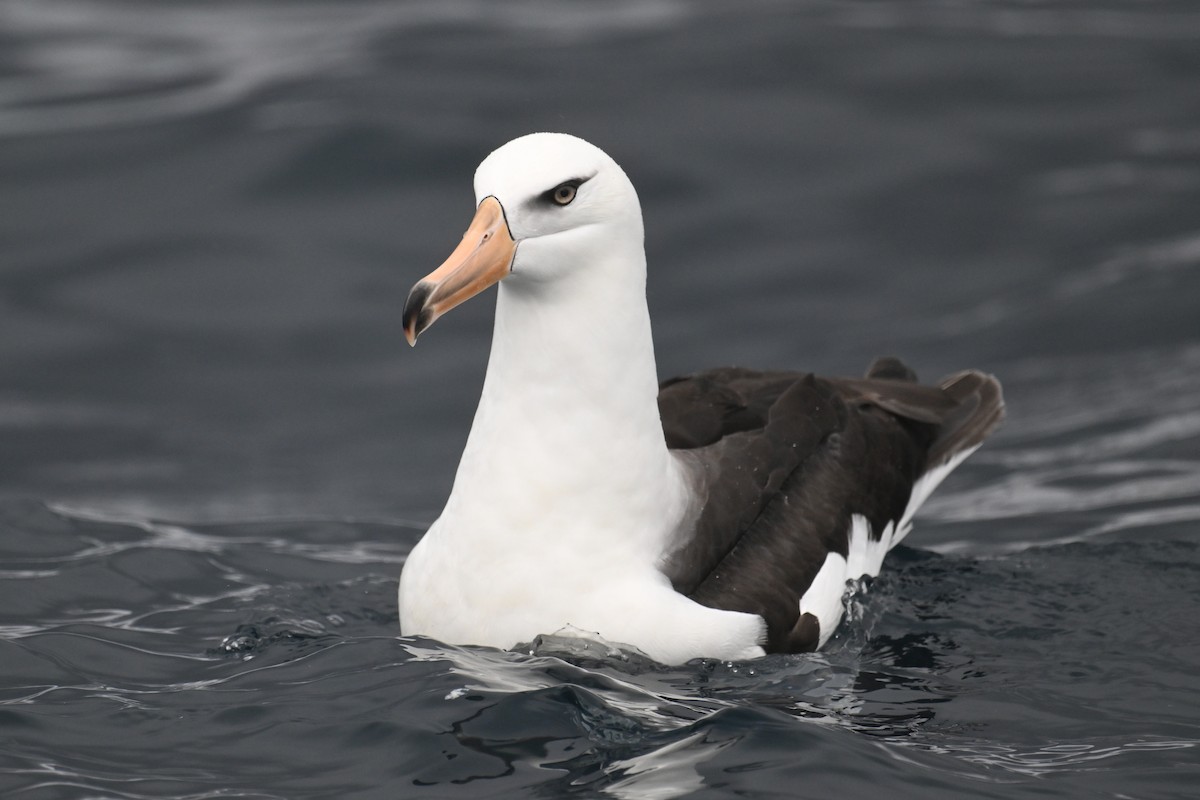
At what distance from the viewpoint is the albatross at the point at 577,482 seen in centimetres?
644

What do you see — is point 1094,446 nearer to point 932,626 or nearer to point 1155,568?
point 1155,568

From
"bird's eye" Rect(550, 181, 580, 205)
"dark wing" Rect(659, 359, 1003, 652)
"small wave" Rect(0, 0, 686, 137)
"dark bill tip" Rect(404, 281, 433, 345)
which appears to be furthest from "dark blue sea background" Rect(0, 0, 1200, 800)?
"bird's eye" Rect(550, 181, 580, 205)

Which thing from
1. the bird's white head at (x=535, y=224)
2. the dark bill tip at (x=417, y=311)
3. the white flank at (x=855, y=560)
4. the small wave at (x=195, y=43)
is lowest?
the white flank at (x=855, y=560)

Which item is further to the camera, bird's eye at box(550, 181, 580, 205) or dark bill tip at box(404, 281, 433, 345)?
bird's eye at box(550, 181, 580, 205)

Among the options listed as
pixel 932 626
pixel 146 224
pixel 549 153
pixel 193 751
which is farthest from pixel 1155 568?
pixel 146 224

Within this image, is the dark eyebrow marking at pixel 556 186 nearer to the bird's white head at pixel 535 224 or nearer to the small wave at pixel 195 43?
the bird's white head at pixel 535 224

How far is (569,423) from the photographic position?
681 cm

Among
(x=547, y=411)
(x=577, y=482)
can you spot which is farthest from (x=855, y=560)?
(x=547, y=411)

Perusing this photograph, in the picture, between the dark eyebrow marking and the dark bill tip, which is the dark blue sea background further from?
the dark eyebrow marking

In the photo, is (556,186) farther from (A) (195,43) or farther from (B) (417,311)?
(A) (195,43)

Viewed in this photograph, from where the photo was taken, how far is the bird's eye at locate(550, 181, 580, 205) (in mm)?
6455

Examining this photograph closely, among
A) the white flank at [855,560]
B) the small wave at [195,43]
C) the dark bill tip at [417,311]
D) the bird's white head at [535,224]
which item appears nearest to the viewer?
the dark bill tip at [417,311]

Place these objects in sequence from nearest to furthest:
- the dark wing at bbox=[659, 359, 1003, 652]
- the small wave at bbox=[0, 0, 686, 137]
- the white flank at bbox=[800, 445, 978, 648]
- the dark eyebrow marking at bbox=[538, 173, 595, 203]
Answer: the dark eyebrow marking at bbox=[538, 173, 595, 203], the dark wing at bbox=[659, 359, 1003, 652], the white flank at bbox=[800, 445, 978, 648], the small wave at bbox=[0, 0, 686, 137]

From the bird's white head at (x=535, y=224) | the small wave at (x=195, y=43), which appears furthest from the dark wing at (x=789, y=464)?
the small wave at (x=195, y=43)
